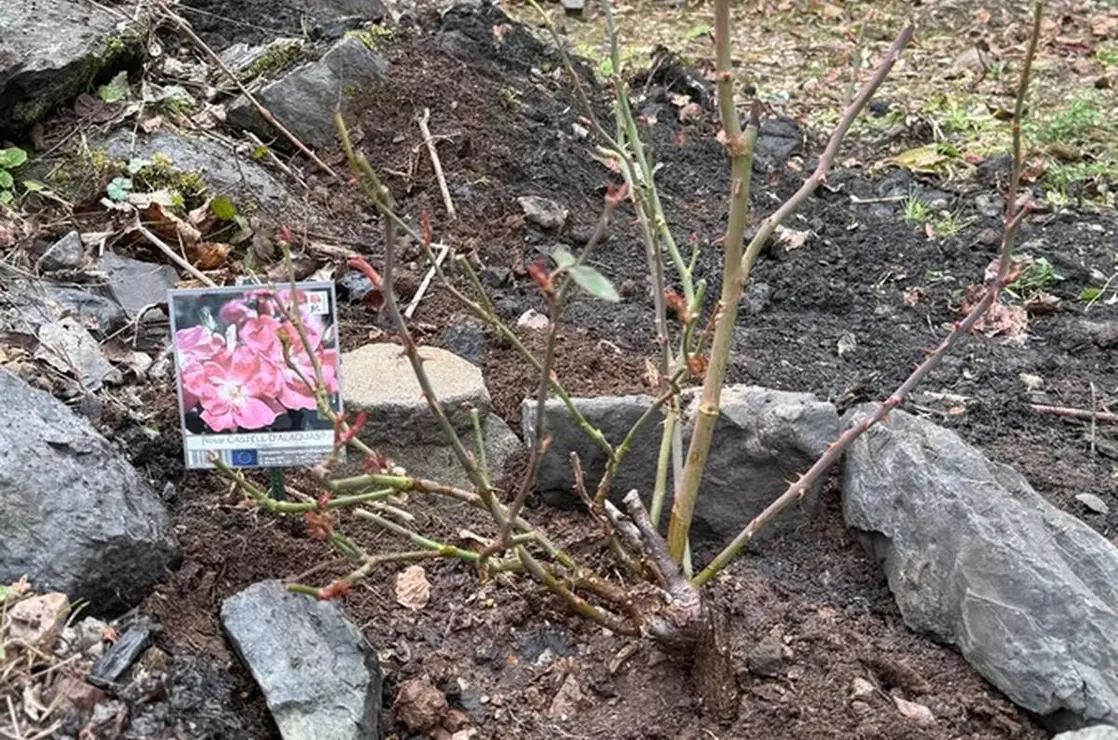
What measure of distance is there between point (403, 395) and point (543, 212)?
1409 mm

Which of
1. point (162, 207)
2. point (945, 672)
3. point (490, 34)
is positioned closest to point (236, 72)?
point (162, 207)

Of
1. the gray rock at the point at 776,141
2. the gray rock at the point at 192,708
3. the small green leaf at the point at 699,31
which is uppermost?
the gray rock at the point at 192,708

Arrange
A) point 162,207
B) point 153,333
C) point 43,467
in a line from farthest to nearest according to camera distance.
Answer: point 162,207
point 153,333
point 43,467

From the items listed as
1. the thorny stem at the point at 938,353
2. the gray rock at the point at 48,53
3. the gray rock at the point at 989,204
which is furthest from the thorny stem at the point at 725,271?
the gray rock at the point at 989,204

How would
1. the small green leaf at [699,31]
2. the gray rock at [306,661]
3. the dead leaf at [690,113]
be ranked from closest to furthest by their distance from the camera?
the gray rock at [306,661] < the dead leaf at [690,113] < the small green leaf at [699,31]

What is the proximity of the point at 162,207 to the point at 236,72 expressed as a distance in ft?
3.25

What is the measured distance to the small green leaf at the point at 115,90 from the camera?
132 inches

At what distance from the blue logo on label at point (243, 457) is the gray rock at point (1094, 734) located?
4.45ft

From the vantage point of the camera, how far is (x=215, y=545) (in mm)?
2010

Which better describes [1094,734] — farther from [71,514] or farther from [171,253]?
[171,253]

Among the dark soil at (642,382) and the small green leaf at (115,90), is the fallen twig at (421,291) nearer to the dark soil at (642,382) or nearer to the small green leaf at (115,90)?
the dark soil at (642,382)

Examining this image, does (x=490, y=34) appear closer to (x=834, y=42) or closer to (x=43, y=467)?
(x=834, y=42)

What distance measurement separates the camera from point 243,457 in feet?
6.45

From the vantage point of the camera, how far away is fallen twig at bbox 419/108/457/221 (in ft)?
11.6
